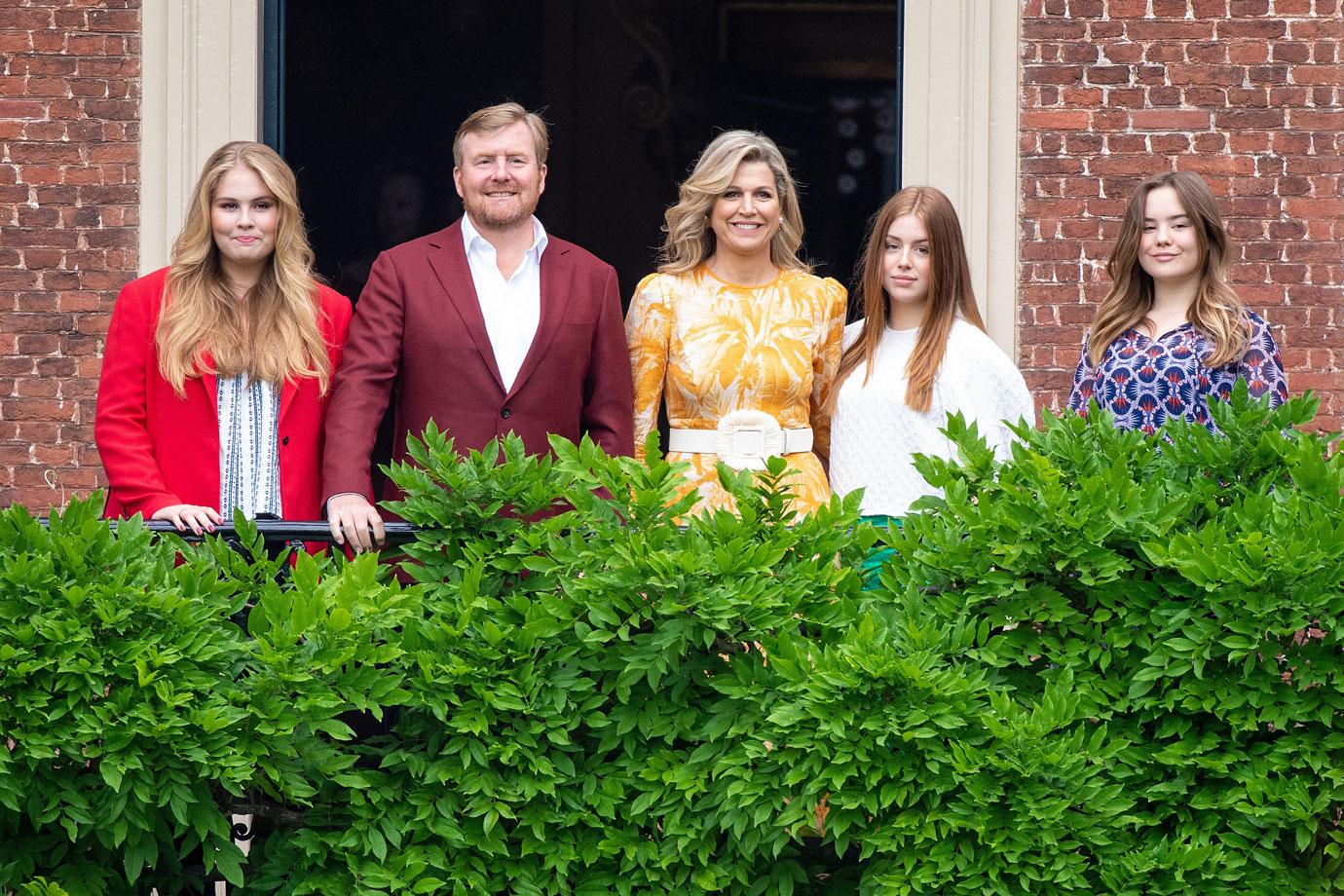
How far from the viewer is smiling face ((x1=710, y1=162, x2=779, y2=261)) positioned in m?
4.46

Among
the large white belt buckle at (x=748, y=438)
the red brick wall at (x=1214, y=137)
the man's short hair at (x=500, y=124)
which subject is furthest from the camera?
the red brick wall at (x=1214, y=137)

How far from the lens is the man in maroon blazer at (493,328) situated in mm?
4250

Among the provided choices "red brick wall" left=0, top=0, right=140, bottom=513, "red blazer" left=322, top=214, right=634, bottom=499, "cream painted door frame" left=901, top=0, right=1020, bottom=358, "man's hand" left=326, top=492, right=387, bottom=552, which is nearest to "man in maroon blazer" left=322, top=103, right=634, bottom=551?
"red blazer" left=322, top=214, right=634, bottom=499

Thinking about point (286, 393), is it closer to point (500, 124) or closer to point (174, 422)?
point (174, 422)

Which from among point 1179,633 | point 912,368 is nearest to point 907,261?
point 912,368

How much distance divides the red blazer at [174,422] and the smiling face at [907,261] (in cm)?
173

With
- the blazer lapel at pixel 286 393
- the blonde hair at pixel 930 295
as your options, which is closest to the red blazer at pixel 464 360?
the blazer lapel at pixel 286 393

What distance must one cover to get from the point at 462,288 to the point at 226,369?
0.69 m

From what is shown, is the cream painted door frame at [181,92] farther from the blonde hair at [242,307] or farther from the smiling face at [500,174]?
the smiling face at [500,174]

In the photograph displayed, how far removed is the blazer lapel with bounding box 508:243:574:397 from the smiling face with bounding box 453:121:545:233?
0.56ft

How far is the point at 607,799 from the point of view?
126 inches

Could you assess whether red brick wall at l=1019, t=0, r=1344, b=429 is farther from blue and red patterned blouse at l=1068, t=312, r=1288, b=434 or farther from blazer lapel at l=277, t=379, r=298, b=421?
blazer lapel at l=277, t=379, r=298, b=421

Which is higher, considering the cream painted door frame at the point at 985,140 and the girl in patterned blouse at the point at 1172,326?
the cream painted door frame at the point at 985,140

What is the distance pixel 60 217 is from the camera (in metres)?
6.46
